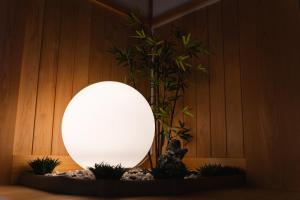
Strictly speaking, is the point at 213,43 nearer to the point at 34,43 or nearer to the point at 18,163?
the point at 34,43

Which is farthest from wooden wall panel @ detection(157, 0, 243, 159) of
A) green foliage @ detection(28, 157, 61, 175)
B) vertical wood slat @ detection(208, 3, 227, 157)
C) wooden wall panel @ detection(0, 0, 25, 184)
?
wooden wall panel @ detection(0, 0, 25, 184)

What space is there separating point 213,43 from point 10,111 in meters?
1.31

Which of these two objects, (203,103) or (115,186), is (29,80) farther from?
(203,103)

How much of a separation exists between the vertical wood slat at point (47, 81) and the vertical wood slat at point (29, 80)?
0.10ft

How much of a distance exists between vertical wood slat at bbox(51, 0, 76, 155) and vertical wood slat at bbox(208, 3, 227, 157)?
915 millimetres

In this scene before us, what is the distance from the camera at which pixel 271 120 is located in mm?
1521

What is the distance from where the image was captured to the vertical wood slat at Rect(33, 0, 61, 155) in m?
1.59

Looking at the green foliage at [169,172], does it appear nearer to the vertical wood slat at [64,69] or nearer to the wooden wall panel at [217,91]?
the wooden wall panel at [217,91]

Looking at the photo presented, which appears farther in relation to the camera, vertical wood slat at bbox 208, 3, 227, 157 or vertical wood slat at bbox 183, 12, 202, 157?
vertical wood slat at bbox 183, 12, 202, 157

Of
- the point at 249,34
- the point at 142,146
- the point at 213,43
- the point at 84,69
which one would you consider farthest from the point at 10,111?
the point at 249,34

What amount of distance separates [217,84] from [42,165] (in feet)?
3.77

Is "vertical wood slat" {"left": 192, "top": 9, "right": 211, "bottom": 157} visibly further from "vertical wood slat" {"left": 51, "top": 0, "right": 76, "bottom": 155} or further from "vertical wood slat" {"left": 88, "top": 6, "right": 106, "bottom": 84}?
"vertical wood slat" {"left": 51, "top": 0, "right": 76, "bottom": 155}

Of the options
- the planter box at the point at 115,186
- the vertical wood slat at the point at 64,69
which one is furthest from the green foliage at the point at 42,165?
the vertical wood slat at the point at 64,69

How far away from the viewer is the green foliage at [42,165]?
139cm
